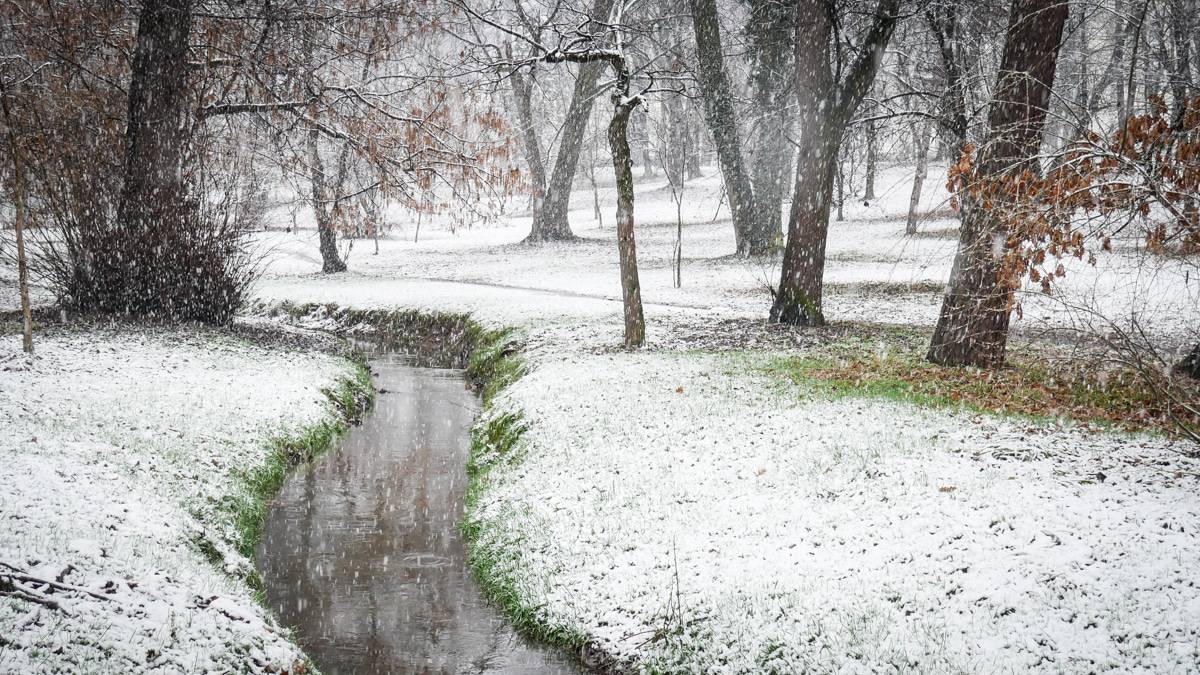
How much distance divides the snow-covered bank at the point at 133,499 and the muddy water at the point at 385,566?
0.55 m

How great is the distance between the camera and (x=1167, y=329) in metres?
16.1

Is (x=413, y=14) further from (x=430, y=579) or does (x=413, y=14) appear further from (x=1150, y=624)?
(x=1150, y=624)

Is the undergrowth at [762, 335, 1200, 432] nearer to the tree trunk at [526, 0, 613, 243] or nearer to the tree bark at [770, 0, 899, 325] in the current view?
the tree bark at [770, 0, 899, 325]

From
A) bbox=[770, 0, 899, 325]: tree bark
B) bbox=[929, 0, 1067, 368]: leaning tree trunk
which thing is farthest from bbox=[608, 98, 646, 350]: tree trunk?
bbox=[929, 0, 1067, 368]: leaning tree trunk

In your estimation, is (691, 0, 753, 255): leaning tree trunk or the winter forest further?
(691, 0, 753, 255): leaning tree trunk

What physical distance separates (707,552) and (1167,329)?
14.1 meters

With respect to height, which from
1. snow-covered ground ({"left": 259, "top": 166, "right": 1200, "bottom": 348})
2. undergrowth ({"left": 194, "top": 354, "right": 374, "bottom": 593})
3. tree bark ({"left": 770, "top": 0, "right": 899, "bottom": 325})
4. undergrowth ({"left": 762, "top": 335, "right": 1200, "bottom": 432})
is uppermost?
tree bark ({"left": 770, "top": 0, "right": 899, "bottom": 325})

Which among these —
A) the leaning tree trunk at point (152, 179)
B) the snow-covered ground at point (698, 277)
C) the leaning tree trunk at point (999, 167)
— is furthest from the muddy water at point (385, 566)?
the leaning tree trunk at point (999, 167)

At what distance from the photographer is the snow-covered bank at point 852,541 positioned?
516 centimetres

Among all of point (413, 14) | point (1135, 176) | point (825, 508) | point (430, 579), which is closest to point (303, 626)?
point (430, 579)

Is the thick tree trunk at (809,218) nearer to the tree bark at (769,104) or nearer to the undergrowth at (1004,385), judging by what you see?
A: the undergrowth at (1004,385)

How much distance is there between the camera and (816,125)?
14.4m

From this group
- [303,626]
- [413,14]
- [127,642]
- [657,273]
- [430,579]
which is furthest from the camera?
[657,273]

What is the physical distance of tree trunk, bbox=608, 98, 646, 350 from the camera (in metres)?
13.1
